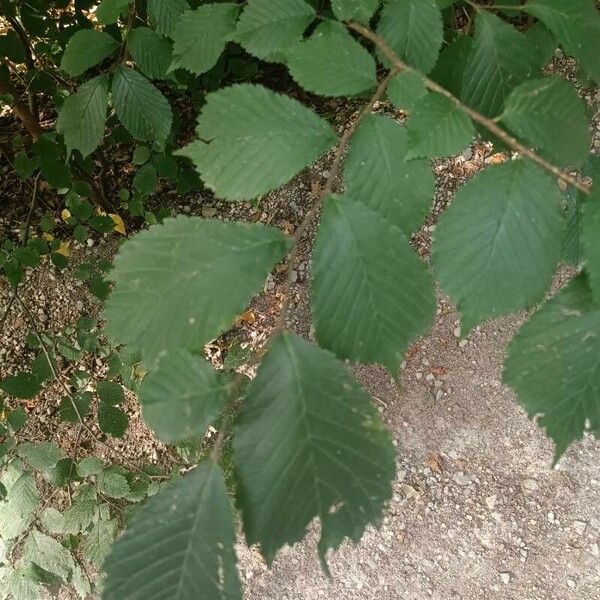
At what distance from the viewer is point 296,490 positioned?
0.72 metres

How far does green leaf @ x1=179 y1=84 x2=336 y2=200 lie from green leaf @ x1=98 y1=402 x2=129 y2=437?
1188mm

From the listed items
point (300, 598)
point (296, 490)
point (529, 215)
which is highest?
point (529, 215)

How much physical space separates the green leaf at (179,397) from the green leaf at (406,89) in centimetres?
45

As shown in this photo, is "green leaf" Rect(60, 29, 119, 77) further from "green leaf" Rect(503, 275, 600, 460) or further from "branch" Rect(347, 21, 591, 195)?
"green leaf" Rect(503, 275, 600, 460)

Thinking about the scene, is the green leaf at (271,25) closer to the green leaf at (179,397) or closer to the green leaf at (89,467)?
the green leaf at (179,397)

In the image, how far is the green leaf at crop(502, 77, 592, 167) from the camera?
0.84 meters

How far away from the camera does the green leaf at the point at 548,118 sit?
839mm

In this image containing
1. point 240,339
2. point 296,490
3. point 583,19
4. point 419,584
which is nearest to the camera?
point 296,490

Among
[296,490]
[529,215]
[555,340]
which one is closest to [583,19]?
A: [529,215]

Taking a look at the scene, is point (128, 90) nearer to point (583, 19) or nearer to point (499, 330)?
point (583, 19)

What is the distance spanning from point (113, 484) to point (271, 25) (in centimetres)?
140

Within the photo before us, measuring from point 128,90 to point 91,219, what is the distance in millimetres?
699

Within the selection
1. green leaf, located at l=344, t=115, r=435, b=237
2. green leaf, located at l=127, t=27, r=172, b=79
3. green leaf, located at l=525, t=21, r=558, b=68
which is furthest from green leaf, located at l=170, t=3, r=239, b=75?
green leaf, located at l=525, t=21, r=558, b=68

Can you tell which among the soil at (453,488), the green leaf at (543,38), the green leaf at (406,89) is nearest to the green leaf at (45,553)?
the soil at (453,488)
